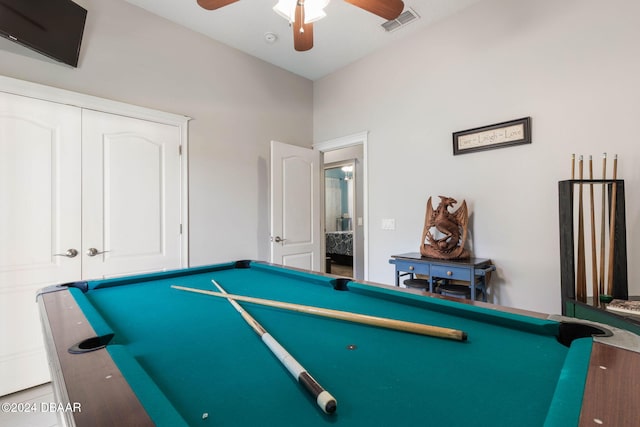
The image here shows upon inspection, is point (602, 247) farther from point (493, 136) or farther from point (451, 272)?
point (493, 136)

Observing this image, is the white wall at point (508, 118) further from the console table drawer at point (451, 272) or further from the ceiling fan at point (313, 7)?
the ceiling fan at point (313, 7)

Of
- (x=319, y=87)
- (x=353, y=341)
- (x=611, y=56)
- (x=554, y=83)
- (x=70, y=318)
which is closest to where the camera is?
(x=353, y=341)

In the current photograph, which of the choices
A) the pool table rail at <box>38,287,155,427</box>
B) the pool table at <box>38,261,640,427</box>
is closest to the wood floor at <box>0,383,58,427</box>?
the pool table at <box>38,261,640,427</box>

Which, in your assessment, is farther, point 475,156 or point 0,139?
point 475,156

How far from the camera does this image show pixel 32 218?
212 centimetres

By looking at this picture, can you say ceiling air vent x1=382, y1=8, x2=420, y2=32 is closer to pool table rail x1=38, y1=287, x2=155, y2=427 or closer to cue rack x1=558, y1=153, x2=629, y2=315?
cue rack x1=558, y1=153, x2=629, y2=315

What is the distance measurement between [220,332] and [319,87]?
3.68m

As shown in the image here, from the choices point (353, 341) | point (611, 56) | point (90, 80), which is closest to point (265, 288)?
point (353, 341)

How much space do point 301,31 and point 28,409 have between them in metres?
3.01

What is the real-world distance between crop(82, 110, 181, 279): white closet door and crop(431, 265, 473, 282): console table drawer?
7.57 ft

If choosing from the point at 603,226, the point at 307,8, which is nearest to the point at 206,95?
the point at 307,8

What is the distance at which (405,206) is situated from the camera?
304 cm

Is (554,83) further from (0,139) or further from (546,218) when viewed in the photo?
(0,139)

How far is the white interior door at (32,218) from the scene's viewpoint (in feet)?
6.68
